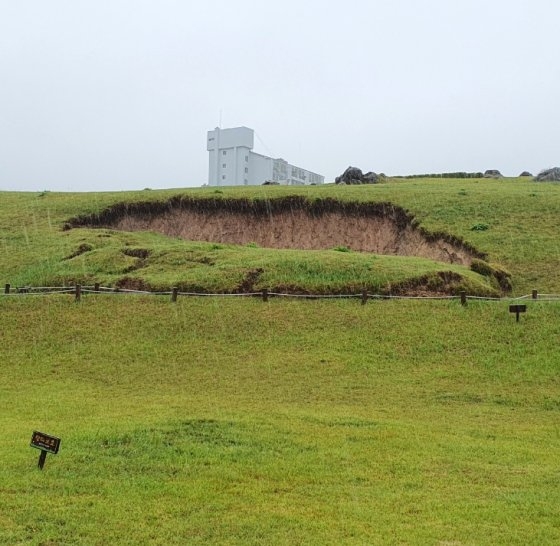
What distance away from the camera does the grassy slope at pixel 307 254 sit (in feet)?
72.8

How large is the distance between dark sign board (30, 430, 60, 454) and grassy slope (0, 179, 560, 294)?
1379cm

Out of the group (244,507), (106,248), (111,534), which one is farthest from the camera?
(106,248)

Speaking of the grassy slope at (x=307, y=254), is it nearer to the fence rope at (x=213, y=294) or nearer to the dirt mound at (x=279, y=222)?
the fence rope at (x=213, y=294)

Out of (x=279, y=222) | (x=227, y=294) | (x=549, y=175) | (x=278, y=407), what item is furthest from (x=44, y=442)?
(x=549, y=175)

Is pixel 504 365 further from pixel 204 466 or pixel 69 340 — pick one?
pixel 69 340

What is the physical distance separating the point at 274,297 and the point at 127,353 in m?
5.75

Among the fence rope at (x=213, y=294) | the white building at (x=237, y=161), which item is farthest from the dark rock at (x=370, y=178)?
the fence rope at (x=213, y=294)

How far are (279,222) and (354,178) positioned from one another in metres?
15.6

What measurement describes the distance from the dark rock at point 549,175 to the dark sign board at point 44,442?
43.7m

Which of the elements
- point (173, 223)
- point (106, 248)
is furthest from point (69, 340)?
point (173, 223)

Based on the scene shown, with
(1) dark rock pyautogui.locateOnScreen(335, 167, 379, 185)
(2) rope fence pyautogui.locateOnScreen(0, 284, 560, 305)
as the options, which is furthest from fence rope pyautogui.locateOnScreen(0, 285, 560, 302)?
(1) dark rock pyautogui.locateOnScreen(335, 167, 379, 185)

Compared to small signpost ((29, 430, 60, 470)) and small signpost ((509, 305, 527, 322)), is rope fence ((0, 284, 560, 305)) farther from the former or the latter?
small signpost ((29, 430, 60, 470))

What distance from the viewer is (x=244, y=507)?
708 centimetres

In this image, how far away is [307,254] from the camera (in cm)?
2402
